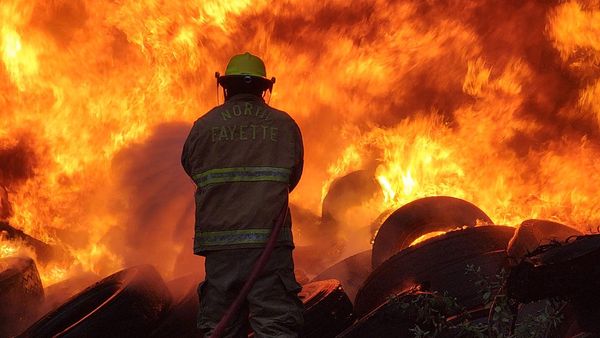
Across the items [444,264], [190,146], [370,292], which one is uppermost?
[190,146]

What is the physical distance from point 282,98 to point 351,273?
16.7 feet

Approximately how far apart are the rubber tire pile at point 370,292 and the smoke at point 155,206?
237 cm

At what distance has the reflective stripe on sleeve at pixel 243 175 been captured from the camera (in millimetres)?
3531

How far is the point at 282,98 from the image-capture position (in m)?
11.4

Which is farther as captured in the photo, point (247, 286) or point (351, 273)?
point (351, 273)

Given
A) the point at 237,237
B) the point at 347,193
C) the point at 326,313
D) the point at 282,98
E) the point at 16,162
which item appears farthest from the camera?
the point at 282,98

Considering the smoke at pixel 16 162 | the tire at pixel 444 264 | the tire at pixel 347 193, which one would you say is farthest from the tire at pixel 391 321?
the smoke at pixel 16 162

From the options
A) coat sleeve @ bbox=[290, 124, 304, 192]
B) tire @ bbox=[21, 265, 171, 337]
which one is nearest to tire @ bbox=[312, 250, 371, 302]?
tire @ bbox=[21, 265, 171, 337]

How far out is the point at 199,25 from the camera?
1033 centimetres

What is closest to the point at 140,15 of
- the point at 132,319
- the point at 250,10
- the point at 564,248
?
the point at 250,10

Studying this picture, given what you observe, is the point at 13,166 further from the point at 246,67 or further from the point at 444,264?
the point at 444,264

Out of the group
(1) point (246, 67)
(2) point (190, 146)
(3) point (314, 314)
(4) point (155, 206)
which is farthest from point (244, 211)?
(4) point (155, 206)

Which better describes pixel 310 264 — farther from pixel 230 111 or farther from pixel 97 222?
pixel 230 111

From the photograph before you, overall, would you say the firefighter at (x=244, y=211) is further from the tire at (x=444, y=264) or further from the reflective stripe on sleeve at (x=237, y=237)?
the tire at (x=444, y=264)
